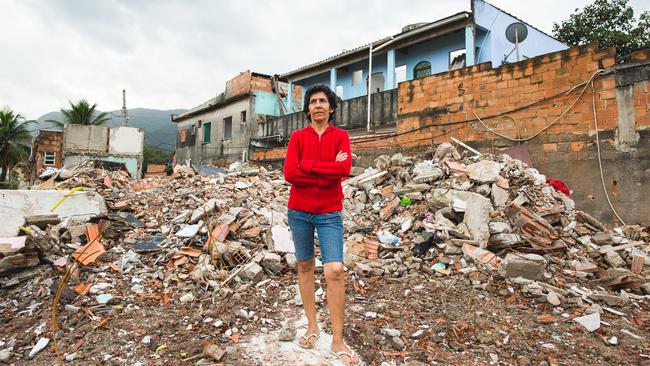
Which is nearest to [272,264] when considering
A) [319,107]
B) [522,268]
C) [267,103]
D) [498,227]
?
[319,107]

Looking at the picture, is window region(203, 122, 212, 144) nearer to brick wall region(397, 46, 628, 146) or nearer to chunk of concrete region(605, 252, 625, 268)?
brick wall region(397, 46, 628, 146)

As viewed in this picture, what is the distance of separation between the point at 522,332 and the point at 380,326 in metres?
1.14

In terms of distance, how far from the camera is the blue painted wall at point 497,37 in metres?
11.5

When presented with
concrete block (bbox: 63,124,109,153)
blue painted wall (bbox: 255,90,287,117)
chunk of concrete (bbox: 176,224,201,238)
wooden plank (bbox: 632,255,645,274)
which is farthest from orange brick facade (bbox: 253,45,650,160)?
concrete block (bbox: 63,124,109,153)

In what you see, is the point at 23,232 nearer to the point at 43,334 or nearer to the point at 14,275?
the point at 14,275

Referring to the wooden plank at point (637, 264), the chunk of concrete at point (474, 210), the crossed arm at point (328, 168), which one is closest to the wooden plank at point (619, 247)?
the wooden plank at point (637, 264)

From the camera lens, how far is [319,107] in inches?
97.0

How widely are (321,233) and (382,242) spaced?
2.70 metres

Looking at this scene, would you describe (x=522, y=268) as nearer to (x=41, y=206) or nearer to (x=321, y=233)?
(x=321, y=233)

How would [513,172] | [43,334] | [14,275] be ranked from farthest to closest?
[513,172]
[14,275]
[43,334]

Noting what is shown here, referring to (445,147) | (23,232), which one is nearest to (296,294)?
(23,232)

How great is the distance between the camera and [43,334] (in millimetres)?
2816

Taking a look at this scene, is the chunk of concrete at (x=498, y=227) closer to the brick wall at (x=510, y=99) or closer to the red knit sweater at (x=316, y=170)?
the red knit sweater at (x=316, y=170)

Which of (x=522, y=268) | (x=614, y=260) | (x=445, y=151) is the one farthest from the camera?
(x=445, y=151)
